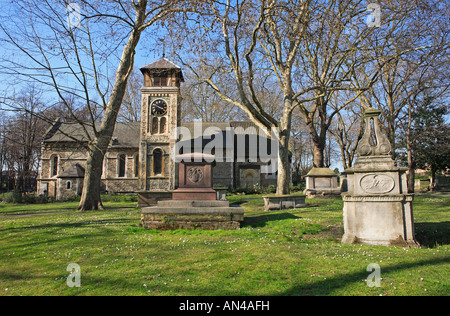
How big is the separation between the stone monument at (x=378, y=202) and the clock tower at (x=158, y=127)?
26.6m

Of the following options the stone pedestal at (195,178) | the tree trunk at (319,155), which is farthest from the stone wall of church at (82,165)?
the stone pedestal at (195,178)

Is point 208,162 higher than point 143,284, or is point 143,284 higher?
point 208,162

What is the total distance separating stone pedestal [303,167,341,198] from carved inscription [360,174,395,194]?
1290 cm

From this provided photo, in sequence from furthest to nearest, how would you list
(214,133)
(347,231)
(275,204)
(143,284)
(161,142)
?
(214,133) < (161,142) < (275,204) < (347,231) < (143,284)

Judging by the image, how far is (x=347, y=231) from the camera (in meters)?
6.39

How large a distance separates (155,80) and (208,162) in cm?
2602

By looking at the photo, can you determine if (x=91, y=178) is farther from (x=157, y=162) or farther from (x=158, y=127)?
(x=158, y=127)

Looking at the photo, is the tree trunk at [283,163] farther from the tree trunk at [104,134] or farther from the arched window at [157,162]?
the arched window at [157,162]

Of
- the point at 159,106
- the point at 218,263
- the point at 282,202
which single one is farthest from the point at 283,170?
the point at 159,106

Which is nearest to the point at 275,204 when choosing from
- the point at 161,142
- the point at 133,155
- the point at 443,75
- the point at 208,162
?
the point at 208,162

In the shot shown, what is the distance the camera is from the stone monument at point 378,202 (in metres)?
5.94

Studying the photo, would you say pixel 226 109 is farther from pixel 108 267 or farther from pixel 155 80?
pixel 108 267

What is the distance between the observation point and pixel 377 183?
610 centimetres

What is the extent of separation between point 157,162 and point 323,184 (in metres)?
19.8
